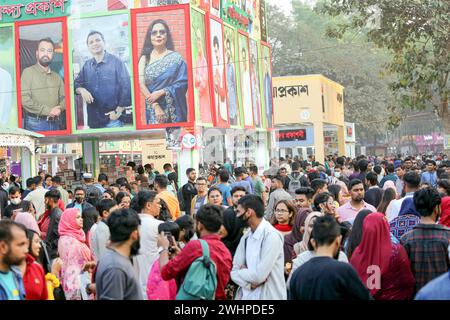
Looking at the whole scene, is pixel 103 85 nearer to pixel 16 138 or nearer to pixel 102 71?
pixel 102 71

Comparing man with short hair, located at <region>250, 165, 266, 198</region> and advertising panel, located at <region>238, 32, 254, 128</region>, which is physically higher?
advertising panel, located at <region>238, 32, 254, 128</region>

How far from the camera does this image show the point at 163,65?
92.5ft

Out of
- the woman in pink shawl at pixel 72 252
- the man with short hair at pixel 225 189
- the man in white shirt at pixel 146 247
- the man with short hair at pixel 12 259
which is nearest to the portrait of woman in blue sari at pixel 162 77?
the man with short hair at pixel 225 189

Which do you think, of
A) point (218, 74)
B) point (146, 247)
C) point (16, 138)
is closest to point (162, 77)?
point (218, 74)

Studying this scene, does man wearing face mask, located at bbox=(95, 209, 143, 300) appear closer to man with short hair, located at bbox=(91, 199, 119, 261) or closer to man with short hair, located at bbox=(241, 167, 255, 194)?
man with short hair, located at bbox=(91, 199, 119, 261)

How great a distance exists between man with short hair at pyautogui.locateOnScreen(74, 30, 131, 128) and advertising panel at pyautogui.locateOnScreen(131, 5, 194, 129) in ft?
1.96

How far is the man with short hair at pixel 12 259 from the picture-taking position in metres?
5.62

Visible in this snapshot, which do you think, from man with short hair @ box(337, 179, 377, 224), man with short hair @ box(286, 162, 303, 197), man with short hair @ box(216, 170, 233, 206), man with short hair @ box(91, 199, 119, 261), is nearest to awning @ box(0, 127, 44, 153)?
man with short hair @ box(286, 162, 303, 197)

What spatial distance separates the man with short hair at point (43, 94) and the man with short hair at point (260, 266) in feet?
76.9

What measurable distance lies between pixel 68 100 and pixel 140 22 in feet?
12.4

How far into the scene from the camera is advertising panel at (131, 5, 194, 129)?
91.5 feet

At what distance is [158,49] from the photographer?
28.3 meters
